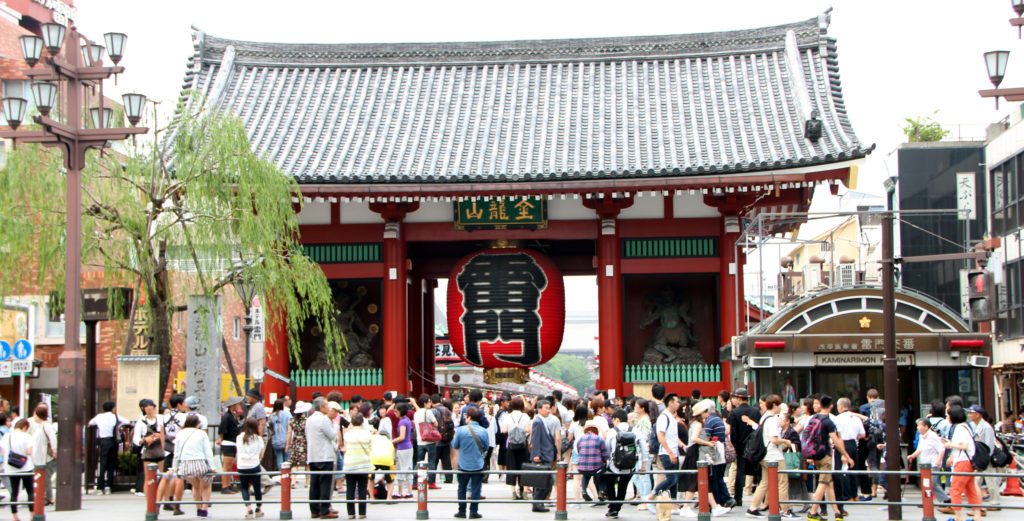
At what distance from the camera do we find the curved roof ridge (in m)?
32.7

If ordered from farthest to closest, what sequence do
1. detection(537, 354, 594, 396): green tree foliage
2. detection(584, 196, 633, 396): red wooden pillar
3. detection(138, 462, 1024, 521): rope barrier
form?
detection(537, 354, 594, 396): green tree foliage → detection(584, 196, 633, 396): red wooden pillar → detection(138, 462, 1024, 521): rope barrier

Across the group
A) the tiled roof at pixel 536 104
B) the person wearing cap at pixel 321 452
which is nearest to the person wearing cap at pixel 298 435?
the person wearing cap at pixel 321 452

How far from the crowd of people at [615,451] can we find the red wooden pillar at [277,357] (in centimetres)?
752

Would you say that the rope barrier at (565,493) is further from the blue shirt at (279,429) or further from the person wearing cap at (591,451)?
the blue shirt at (279,429)

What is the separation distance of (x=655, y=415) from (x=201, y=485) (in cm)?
718

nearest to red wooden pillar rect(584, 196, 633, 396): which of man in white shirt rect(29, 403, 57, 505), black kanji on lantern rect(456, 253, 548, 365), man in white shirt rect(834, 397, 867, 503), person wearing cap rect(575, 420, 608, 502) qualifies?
black kanji on lantern rect(456, 253, 548, 365)

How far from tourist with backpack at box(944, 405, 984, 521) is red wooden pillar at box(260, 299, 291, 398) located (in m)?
15.9

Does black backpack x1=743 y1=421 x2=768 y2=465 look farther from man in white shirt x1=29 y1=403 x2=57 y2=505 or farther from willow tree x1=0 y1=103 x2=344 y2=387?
man in white shirt x1=29 y1=403 x2=57 y2=505

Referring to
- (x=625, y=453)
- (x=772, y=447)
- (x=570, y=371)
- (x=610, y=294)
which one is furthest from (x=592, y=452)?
(x=570, y=371)

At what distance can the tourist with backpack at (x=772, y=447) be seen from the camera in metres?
16.5

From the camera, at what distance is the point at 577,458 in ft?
57.6

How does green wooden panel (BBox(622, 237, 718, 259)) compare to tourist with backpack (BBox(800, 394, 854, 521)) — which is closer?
tourist with backpack (BBox(800, 394, 854, 521))

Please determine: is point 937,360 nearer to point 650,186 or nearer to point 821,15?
point 650,186

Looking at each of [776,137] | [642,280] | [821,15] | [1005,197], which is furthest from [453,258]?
[1005,197]
